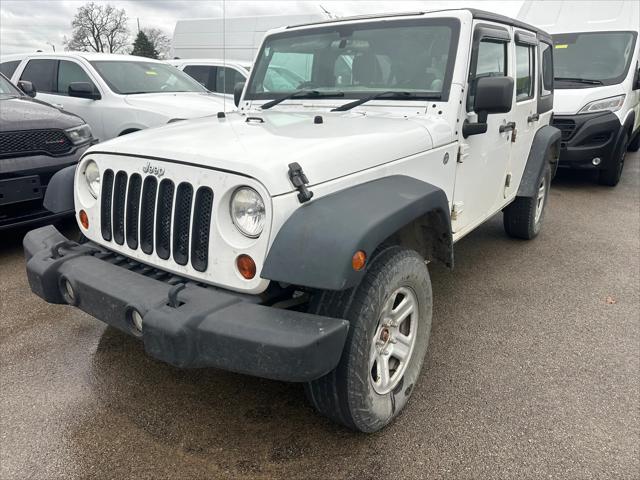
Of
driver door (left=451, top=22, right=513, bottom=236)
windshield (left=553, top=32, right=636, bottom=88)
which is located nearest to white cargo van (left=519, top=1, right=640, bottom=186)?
windshield (left=553, top=32, right=636, bottom=88)

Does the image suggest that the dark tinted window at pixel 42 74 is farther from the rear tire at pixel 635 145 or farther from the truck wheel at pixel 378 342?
the rear tire at pixel 635 145

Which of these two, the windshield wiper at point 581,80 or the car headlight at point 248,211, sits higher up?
the windshield wiper at point 581,80

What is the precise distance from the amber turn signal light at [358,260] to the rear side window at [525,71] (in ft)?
9.27

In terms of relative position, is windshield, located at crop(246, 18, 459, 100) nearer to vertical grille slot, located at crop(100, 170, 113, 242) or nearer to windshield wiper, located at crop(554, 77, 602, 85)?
vertical grille slot, located at crop(100, 170, 113, 242)

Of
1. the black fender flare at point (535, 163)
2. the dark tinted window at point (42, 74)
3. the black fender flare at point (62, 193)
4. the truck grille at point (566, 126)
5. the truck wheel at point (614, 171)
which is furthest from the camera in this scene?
the truck wheel at point (614, 171)

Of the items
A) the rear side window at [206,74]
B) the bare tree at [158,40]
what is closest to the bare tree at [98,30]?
the bare tree at [158,40]

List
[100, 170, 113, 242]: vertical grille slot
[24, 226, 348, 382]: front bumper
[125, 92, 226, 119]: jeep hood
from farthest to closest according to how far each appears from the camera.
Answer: [125, 92, 226, 119]: jeep hood → [100, 170, 113, 242]: vertical grille slot → [24, 226, 348, 382]: front bumper

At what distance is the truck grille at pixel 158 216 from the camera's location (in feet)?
6.81

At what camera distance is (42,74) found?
7262mm

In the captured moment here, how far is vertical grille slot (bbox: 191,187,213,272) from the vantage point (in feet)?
6.74

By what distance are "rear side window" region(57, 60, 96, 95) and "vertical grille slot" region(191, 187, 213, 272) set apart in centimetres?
570

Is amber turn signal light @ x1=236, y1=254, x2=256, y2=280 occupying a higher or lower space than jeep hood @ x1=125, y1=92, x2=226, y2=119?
lower

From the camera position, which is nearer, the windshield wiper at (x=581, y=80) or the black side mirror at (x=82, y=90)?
the black side mirror at (x=82, y=90)

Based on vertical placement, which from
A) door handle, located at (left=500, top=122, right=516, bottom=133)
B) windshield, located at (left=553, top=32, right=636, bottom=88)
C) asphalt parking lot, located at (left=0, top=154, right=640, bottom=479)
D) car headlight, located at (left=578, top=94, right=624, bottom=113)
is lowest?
asphalt parking lot, located at (left=0, top=154, right=640, bottom=479)
